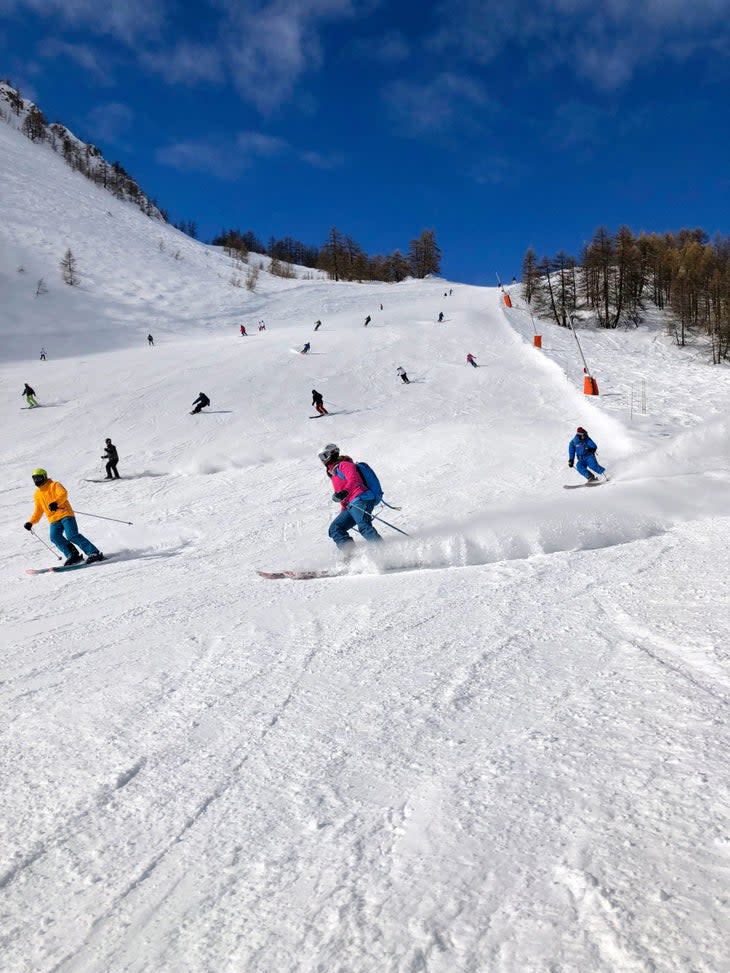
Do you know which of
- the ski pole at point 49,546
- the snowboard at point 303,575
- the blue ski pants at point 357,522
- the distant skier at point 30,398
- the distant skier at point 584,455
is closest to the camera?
the snowboard at point 303,575

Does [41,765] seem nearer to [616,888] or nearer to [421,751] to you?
[421,751]

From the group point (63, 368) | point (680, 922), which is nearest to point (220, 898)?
point (680, 922)

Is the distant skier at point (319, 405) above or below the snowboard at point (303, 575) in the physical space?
above

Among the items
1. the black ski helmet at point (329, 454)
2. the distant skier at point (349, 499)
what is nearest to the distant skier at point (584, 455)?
the distant skier at point (349, 499)

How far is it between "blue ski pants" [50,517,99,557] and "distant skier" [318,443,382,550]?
14.3ft

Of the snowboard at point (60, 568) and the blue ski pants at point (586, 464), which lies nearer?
the snowboard at point (60, 568)

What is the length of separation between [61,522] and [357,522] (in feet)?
16.8

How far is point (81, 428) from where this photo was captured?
2320 cm

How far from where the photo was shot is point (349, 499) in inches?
299

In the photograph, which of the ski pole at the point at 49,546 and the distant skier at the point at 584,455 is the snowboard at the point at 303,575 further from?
Answer: the distant skier at the point at 584,455

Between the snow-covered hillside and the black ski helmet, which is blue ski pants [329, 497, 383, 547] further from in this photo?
the black ski helmet

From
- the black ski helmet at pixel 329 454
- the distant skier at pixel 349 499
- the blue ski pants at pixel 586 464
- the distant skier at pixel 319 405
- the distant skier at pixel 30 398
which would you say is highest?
the distant skier at pixel 30 398

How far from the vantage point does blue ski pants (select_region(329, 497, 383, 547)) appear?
748 cm

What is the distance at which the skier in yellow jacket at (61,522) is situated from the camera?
9.40m
